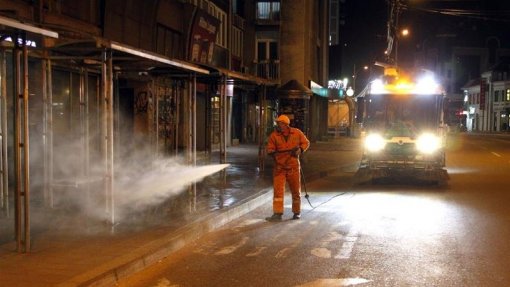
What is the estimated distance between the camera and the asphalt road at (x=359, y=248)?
6.49 m

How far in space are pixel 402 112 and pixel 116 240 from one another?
34.6 feet

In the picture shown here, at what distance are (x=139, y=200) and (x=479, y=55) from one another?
9512 cm

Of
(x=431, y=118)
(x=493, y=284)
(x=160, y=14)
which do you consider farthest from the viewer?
(x=160, y=14)

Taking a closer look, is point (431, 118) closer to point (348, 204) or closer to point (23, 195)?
point (348, 204)

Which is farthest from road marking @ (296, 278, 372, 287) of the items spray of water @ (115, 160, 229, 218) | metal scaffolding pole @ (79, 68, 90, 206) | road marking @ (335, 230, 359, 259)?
metal scaffolding pole @ (79, 68, 90, 206)

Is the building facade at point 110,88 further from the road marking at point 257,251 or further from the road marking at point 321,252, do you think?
the road marking at point 321,252

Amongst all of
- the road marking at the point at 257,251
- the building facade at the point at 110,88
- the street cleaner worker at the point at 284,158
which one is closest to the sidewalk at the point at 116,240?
the building facade at the point at 110,88

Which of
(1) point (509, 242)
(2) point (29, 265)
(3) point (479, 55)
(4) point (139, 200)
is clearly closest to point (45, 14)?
(4) point (139, 200)

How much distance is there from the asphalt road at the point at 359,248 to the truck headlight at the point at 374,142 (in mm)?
2626

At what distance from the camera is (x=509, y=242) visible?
8.34 m

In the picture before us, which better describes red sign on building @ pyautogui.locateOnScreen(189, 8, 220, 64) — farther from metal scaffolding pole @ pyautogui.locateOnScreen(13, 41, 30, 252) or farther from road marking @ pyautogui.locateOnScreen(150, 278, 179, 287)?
road marking @ pyautogui.locateOnScreen(150, 278, 179, 287)

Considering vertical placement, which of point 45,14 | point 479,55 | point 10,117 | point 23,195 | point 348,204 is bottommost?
point 348,204

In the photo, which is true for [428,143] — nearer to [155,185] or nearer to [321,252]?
[155,185]

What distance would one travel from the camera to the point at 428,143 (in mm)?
15344
